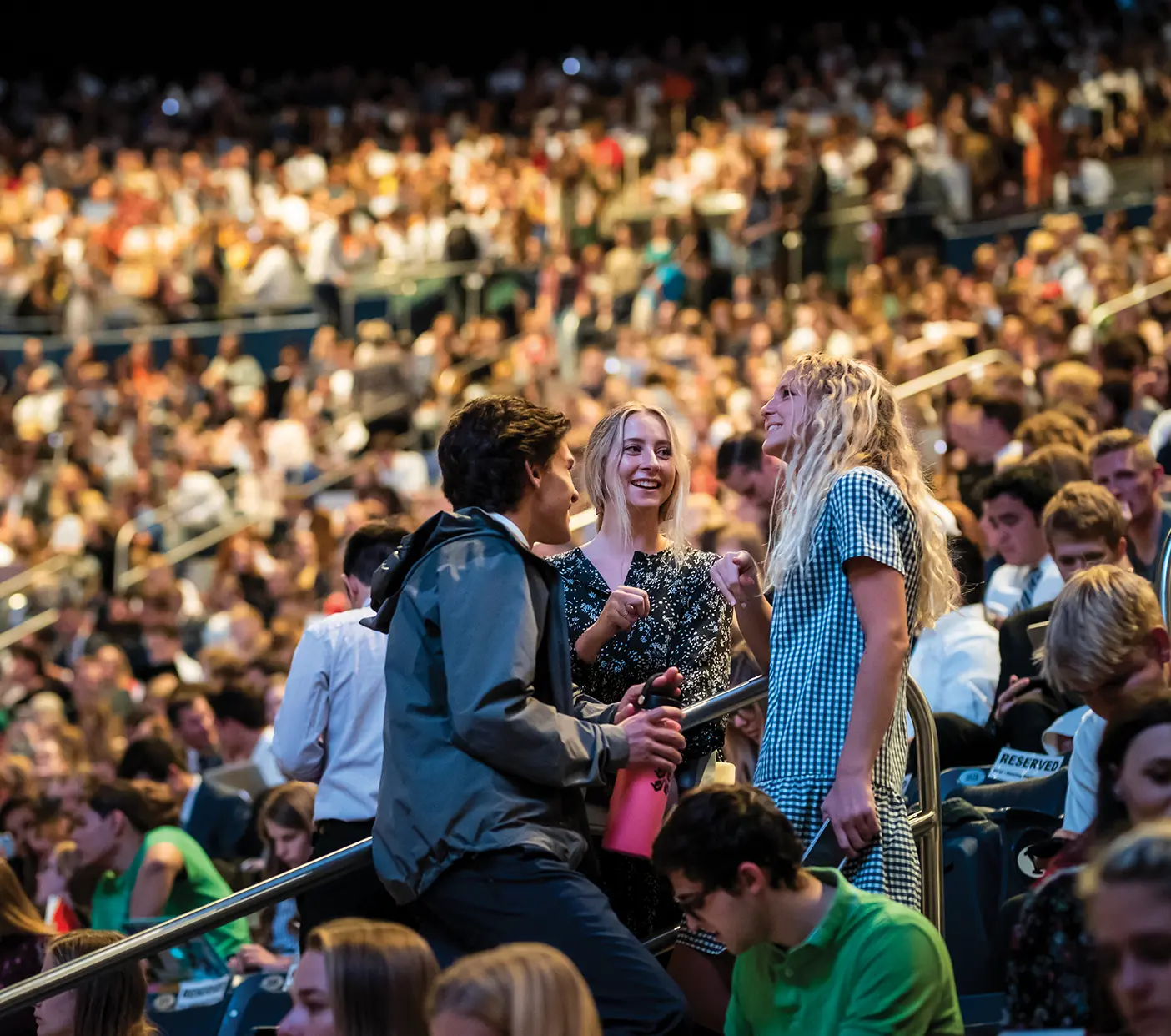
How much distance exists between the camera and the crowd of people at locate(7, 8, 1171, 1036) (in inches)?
123

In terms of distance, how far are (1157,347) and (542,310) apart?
7.43 meters

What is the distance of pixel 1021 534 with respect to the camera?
570cm

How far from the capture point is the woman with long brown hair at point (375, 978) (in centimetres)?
308

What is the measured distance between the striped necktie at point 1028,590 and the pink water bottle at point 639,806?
7.48ft

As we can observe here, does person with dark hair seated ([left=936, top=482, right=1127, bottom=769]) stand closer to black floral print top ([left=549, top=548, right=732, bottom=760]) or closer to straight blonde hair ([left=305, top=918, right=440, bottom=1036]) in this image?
black floral print top ([left=549, top=548, right=732, bottom=760])

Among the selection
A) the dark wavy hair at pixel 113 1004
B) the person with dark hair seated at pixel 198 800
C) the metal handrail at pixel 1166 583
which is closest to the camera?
the dark wavy hair at pixel 113 1004

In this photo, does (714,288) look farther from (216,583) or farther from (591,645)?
(591,645)

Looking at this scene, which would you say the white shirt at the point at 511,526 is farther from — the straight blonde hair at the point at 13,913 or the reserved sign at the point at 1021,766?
the straight blonde hair at the point at 13,913

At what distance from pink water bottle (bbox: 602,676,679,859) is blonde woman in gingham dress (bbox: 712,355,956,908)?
211 mm

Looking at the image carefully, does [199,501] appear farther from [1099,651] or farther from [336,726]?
[1099,651]

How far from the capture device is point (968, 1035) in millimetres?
3762

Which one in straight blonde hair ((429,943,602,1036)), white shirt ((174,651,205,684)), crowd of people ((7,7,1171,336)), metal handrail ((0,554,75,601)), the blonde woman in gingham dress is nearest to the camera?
straight blonde hair ((429,943,602,1036))

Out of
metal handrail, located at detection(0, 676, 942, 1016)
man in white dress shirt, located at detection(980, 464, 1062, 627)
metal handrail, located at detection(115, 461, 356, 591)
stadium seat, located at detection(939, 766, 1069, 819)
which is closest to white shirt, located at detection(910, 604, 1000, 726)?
man in white dress shirt, located at detection(980, 464, 1062, 627)

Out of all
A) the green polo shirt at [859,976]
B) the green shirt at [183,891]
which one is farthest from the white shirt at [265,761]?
the green polo shirt at [859,976]
